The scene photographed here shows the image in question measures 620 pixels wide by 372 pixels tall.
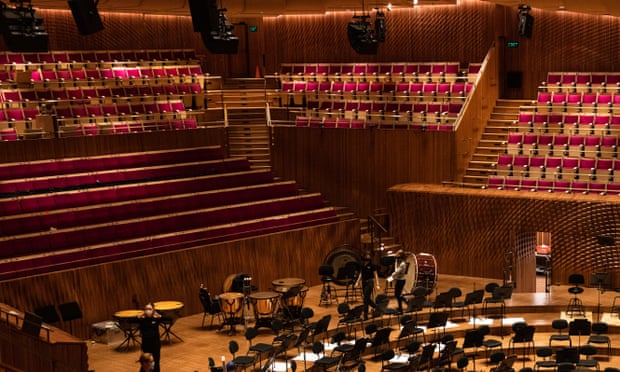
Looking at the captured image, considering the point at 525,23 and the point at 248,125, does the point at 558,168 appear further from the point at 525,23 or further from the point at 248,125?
the point at 248,125

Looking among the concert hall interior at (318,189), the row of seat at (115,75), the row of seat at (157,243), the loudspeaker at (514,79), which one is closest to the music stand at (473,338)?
the concert hall interior at (318,189)

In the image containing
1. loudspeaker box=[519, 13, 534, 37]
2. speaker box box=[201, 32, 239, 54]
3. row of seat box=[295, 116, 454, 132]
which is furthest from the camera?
row of seat box=[295, 116, 454, 132]

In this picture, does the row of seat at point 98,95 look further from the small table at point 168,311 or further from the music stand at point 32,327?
the music stand at point 32,327

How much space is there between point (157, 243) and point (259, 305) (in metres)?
1.67

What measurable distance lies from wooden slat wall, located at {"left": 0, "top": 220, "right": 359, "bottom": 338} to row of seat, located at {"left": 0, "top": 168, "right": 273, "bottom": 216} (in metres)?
1.38

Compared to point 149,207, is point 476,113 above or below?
above

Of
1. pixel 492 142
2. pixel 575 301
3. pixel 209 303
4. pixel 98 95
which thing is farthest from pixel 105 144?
pixel 575 301

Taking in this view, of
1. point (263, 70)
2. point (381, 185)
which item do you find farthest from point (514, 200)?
point (263, 70)

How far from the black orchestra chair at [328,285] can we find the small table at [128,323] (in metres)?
2.68

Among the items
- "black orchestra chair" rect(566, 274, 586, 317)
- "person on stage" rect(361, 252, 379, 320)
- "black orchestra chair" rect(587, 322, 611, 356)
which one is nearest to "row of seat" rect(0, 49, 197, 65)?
"person on stage" rect(361, 252, 379, 320)

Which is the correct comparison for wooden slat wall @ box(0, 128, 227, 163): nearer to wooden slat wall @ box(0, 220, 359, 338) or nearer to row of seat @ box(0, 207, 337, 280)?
row of seat @ box(0, 207, 337, 280)

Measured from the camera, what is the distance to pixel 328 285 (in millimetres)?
12594

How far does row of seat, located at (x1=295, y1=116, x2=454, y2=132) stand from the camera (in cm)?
1442

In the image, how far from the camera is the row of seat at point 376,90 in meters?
15.2
